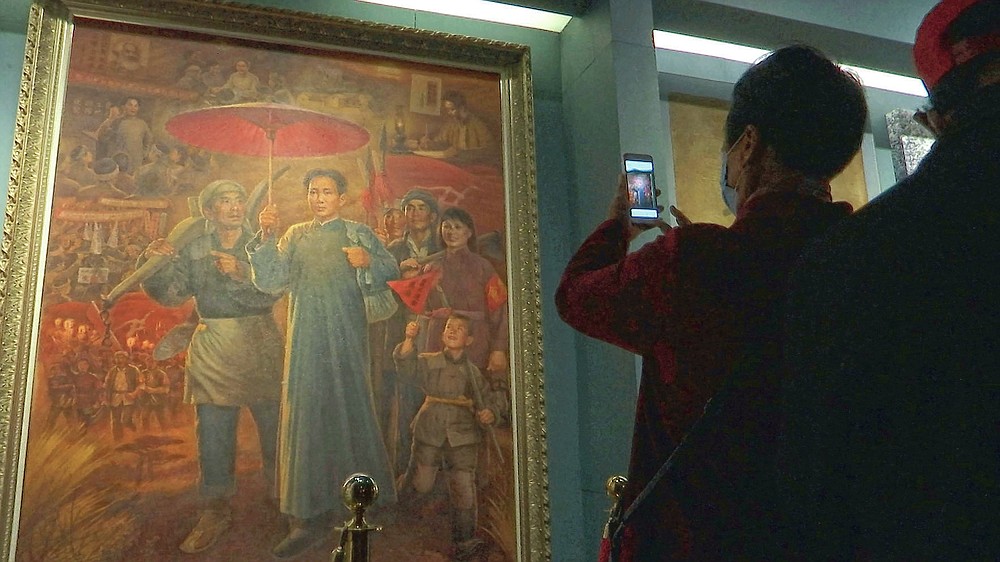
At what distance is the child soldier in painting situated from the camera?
98.1 inches

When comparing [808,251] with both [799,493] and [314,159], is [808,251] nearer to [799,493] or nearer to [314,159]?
[799,493]

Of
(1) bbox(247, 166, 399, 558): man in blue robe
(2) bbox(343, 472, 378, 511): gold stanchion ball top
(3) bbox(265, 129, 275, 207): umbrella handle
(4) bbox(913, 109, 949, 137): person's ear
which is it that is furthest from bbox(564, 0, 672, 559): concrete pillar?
(4) bbox(913, 109, 949, 137): person's ear

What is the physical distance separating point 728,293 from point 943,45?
0.43m

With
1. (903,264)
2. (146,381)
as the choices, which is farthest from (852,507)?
(146,381)

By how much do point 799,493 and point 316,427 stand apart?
1.85 meters

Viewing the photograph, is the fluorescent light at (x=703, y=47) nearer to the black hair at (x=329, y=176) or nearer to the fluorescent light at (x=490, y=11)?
the fluorescent light at (x=490, y=11)

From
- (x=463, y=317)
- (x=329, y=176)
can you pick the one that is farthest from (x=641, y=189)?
(x=329, y=176)

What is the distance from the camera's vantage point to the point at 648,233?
8.96 ft

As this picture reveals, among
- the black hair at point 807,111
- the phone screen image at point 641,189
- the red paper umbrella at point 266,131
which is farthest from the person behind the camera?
→ the red paper umbrella at point 266,131

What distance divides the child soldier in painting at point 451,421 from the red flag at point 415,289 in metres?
0.07

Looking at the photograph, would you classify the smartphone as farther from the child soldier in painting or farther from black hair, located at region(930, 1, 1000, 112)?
black hair, located at region(930, 1, 1000, 112)

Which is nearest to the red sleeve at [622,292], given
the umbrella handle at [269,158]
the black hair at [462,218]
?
the black hair at [462,218]

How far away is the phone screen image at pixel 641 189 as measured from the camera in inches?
78.5

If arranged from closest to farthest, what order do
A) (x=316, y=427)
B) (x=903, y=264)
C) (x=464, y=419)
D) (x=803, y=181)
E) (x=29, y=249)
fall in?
1. (x=903, y=264)
2. (x=803, y=181)
3. (x=29, y=249)
4. (x=316, y=427)
5. (x=464, y=419)
